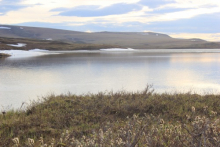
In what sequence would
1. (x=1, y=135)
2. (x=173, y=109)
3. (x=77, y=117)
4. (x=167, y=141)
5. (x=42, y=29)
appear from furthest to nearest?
(x=42, y=29), (x=173, y=109), (x=77, y=117), (x=1, y=135), (x=167, y=141)

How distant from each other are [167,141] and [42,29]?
6913 inches

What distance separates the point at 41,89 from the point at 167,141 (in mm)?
7969

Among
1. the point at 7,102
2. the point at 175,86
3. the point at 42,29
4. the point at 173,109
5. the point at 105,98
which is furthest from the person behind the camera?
the point at 42,29

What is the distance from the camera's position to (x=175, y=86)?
10.9 metres

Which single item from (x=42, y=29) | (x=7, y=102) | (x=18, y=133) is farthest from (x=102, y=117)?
(x=42, y=29)

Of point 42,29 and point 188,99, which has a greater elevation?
point 42,29

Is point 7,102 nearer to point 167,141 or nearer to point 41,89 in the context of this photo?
point 41,89

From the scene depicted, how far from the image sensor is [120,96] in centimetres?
730

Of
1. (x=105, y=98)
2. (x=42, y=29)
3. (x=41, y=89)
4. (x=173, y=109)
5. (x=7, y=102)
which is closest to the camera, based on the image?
(x=173, y=109)

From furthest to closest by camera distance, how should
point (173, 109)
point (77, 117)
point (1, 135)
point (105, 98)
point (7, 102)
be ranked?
point (7, 102) < point (105, 98) < point (173, 109) < point (77, 117) < point (1, 135)

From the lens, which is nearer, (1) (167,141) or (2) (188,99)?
(1) (167,141)

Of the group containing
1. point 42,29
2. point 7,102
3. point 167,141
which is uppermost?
point 42,29

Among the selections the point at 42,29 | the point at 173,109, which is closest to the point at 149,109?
the point at 173,109

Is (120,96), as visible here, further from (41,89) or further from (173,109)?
(41,89)
